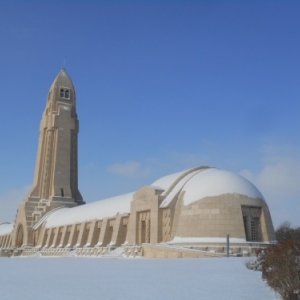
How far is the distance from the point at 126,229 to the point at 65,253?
9664mm

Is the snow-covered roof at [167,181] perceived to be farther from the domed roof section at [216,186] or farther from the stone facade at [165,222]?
the domed roof section at [216,186]

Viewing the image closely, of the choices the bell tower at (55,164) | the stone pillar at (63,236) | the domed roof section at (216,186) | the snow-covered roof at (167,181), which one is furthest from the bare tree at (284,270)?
the bell tower at (55,164)

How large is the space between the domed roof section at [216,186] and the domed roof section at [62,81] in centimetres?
4343

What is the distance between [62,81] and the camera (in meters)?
73.9

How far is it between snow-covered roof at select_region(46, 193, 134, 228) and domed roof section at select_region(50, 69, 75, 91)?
73.9 feet

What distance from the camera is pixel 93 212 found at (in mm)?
50062

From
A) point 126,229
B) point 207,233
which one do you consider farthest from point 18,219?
point 207,233

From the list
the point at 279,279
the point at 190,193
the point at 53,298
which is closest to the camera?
the point at 53,298

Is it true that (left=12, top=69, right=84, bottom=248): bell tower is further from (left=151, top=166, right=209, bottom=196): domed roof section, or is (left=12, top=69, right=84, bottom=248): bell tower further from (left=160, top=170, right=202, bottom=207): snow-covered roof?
(left=160, top=170, right=202, bottom=207): snow-covered roof

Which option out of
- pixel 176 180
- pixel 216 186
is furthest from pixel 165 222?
pixel 216 186

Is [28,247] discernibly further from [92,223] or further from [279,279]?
[279,279]

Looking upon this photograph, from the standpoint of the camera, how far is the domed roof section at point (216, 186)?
34219 millimetres

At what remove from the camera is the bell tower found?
66.2 metres

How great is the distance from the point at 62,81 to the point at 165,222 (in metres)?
45.3
